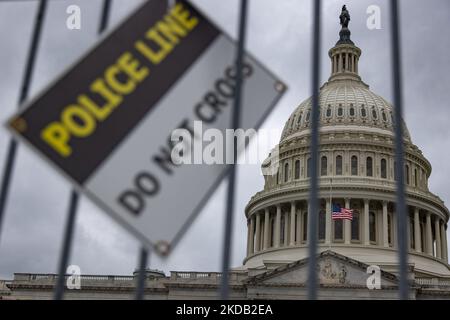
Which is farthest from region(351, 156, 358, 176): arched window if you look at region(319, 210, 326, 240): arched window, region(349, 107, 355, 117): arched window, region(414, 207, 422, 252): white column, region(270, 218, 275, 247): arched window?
region(270, 218, 275, 247): arched window

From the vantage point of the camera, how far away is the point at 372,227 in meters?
77.8

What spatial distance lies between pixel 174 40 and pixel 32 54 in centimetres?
133

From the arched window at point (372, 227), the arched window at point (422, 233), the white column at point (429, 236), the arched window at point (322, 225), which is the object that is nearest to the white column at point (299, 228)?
the arched window at point (322, 225)

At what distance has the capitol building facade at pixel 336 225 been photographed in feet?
205

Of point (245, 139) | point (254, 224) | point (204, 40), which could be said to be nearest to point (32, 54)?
point (204, 40)

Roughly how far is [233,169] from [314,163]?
0.72 meters

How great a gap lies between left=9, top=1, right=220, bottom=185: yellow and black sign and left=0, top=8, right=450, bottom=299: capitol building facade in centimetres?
5706

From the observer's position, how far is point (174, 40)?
5969 mm

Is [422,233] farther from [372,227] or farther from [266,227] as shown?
[266,227]

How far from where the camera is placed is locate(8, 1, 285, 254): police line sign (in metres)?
5.44

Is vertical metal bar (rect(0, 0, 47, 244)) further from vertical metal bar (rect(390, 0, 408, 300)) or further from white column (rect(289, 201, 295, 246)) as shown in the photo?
white column (rect(289, 201, 295, 246))

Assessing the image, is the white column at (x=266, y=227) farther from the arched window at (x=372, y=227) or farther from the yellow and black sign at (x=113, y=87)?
the yellow and black sign at (x=113, y=87)

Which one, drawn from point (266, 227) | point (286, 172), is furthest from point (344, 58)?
point (266, 227)
